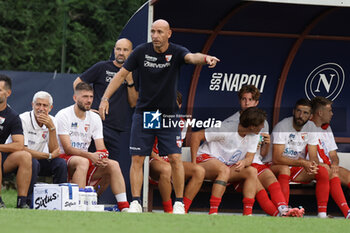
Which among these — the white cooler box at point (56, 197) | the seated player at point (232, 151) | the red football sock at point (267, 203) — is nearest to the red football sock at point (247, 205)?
the seated player at point (232, 151)

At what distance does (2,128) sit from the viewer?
9016 millimetres

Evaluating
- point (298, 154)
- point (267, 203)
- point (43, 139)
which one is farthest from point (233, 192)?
point (43, 139)

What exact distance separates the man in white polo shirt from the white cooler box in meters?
0.48

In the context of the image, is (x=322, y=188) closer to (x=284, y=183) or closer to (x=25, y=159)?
(x=284, y=183)

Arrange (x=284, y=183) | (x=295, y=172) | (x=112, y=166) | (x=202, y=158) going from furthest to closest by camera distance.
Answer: (x=295, y=172) → (x=284, y=183) → (x=202, y=158) → (x=112, y=166)

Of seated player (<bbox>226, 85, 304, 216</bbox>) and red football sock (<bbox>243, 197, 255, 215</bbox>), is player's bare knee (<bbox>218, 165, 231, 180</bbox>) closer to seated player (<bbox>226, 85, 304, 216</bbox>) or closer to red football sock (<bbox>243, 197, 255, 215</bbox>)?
red football sock (<bbox>243, 197, 255, 215</bbox>)

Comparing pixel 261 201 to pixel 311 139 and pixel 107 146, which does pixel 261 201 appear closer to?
pixel 311 139

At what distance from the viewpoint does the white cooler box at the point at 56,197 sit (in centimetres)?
855

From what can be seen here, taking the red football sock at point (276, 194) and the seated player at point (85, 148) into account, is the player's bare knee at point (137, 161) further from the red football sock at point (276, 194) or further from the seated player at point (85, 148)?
the red football sock at point (276, 194)

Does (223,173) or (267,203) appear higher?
(223,173)

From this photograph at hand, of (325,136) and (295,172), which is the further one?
(325,136)

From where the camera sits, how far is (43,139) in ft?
30.9

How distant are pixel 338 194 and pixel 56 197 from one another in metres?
3.20

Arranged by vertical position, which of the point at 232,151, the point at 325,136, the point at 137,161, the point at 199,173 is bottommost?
A: the point at 199,173
